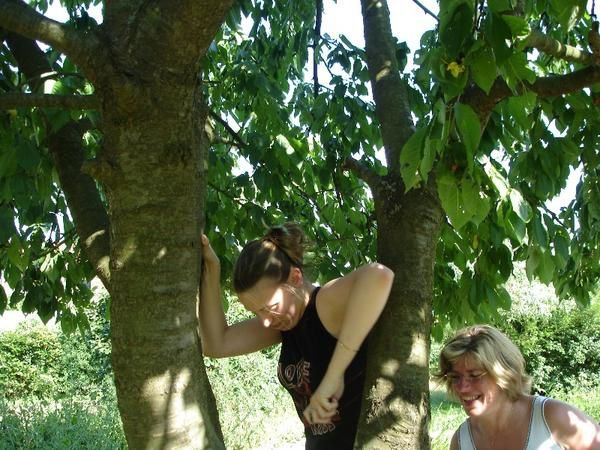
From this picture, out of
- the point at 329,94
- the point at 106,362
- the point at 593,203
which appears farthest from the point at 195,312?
the point at 106,362

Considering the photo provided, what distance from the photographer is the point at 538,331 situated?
15430 millimetres

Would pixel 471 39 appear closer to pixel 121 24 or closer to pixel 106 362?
pixel 121 24

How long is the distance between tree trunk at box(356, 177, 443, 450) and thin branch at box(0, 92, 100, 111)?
3.16ft

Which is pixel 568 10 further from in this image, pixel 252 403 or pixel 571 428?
pixel 252 403

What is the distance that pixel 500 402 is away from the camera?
2703 millimetres

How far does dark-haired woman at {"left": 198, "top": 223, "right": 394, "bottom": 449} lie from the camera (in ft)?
6.55

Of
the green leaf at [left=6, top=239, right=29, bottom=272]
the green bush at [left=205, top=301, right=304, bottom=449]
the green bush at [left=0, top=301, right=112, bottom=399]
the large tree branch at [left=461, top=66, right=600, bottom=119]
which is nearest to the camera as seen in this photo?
the large tree branch at [left=461, top=66, right=600, bottom=119]

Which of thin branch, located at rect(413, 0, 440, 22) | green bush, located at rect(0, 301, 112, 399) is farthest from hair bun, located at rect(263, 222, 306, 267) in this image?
green bush, located at rect(0, 301, 112, 399)

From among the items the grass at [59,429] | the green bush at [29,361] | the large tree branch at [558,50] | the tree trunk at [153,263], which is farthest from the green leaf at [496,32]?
the green bush at [29,361]

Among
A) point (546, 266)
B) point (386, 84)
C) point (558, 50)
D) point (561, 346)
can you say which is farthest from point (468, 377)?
point (561, 346)

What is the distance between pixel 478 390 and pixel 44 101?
185cm

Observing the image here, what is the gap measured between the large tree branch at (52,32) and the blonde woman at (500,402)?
176 cm

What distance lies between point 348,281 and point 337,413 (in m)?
0.42

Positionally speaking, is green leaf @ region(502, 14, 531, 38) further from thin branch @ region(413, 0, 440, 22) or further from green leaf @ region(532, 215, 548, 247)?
thin branch @ region(413, 0, 440, 22)
